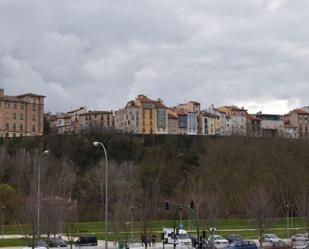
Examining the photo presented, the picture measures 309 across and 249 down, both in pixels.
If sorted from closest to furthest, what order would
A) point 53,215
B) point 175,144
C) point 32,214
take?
point 32,214 < point 53,215 < point 175,144

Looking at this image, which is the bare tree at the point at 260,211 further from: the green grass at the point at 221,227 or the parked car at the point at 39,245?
the parked car at the point at 39,245

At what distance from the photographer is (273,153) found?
354 ft

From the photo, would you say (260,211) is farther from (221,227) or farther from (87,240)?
(87,240)

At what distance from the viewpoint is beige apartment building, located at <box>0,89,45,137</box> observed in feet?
581

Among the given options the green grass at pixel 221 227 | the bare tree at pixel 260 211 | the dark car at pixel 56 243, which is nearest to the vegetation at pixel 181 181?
the bare tree at pixel 260 211

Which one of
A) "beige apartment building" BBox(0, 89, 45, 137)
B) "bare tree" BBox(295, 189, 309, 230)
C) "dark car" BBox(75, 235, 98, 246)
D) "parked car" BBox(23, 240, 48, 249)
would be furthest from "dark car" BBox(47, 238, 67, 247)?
"beige apartment building" BBox(0, 89, 45, 137)

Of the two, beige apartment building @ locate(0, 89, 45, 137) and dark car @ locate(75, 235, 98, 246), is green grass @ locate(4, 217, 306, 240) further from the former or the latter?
beige apartment building @ locate(0, 89, 45, 137)

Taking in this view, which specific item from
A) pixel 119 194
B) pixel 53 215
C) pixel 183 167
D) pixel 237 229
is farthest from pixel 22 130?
pixel 53 215

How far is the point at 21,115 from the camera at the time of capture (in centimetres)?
18025

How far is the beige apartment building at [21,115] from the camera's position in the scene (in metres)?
177

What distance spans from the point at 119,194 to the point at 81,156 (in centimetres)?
3965

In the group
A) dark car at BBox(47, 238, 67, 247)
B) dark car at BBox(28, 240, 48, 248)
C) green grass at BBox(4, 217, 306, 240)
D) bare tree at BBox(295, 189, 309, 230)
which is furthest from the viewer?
bare tree at BBox(295, 189, 309, 230)

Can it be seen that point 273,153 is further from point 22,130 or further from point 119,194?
point 22,130

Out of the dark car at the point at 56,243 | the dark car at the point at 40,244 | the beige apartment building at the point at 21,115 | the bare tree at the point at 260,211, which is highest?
the beige apartment building at the point at 21,115
